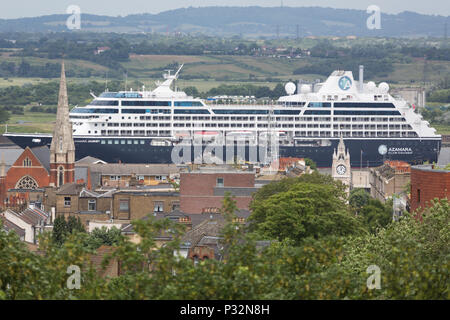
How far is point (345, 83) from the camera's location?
5625 inches

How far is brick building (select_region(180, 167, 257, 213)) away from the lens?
66.6 m

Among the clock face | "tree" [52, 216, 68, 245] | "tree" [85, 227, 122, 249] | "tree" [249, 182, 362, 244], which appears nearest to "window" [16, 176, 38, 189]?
the clock face

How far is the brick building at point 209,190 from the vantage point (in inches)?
2621

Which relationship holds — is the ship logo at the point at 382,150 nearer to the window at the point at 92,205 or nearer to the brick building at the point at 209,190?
the brick building at the point at 209,190

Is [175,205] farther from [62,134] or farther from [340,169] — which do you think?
[340,169]

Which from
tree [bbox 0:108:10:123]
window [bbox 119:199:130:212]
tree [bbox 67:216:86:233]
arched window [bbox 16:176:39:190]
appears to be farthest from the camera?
tree [bbox 0:108:10:123]

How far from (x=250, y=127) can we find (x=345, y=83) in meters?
11.0

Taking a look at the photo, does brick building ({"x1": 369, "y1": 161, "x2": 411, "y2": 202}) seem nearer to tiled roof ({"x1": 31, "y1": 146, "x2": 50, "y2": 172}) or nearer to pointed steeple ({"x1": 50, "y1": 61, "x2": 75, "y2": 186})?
pointed steeple ({"x1": 50, "y1": 61, "x2": 75, "y2": 186})

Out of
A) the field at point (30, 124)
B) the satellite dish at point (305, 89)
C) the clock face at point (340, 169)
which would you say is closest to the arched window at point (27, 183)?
the clock face at point (340, 169)

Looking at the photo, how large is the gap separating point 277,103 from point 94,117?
67.4 ft

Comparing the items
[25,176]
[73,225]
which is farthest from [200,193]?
[25,176]

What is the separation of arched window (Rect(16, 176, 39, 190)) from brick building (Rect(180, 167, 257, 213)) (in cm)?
2227

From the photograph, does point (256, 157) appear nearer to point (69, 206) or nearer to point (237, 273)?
point (69, 206)
